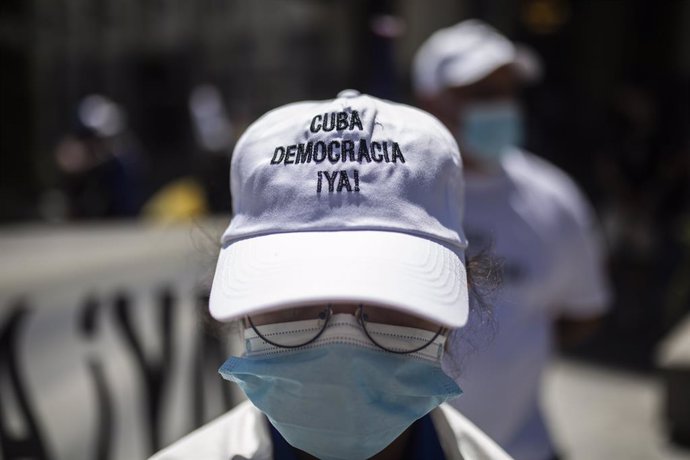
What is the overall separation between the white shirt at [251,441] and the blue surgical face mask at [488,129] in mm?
1556

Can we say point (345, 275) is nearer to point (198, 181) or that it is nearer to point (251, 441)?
point (251, 441)

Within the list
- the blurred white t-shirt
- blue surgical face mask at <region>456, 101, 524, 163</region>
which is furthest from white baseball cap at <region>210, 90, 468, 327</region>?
blue surgical face mask at <region>456, 101, 524, 163</region>

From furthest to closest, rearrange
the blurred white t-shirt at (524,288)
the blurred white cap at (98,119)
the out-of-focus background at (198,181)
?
1. the blurred white cap at (98,119)
2. the out-of-focus background at (198,181)
3. the blurred white t-shirt at (524,288)

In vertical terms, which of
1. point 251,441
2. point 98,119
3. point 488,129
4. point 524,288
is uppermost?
Result: point 251,441

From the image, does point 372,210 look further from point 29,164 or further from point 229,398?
point 29,164

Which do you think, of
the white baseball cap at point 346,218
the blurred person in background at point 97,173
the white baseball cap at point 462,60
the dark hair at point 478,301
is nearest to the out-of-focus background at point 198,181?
the blurred person in background at point 97,173

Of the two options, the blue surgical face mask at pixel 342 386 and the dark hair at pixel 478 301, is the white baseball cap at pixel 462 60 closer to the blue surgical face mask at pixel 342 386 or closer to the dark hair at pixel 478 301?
the dark hair at pixel 478 301

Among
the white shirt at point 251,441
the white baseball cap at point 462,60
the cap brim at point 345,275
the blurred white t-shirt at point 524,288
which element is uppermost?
the cap brim at point 345,275

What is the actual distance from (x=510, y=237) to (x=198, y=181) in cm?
1088

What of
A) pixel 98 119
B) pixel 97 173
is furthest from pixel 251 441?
pixel 98 119

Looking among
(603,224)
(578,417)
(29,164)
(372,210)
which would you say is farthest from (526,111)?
(372,210)

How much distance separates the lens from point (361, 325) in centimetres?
140

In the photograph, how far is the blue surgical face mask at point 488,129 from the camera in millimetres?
3137

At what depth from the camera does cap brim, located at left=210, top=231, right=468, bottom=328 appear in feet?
4.39
